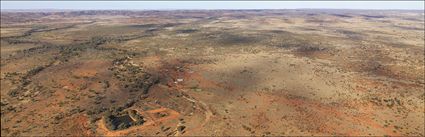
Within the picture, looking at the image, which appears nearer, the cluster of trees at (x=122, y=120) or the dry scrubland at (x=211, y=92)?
the cluster of trees at (x=122, y=120)

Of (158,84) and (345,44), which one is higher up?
(345,44)

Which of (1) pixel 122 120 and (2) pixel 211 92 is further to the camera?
(2) pixel 211 92

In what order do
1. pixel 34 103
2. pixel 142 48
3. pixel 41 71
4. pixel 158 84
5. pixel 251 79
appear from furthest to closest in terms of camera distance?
pixel 142 48, pixel 41 71, pixel 251 79, pixel 158 84, pixel 34 103

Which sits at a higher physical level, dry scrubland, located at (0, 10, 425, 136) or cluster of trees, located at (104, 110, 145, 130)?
dry scrubland, located at (0, 10, 425, 136)

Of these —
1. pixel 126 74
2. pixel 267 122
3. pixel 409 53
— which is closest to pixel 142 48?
pixel 126 74

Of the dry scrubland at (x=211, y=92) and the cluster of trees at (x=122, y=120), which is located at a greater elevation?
the dry scrubland at (x=211, y=92)

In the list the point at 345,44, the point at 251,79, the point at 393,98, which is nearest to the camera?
the point at 393,98

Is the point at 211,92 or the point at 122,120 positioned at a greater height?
the point at 211,92

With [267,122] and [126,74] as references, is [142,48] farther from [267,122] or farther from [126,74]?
[267,122]

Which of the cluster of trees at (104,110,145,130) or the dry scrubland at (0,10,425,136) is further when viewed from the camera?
the dry scrubland at (0,10,425,136)

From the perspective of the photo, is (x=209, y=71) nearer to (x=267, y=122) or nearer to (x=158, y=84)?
(x=158, y=84)

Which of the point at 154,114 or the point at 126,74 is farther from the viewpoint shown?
the point at 126,74
